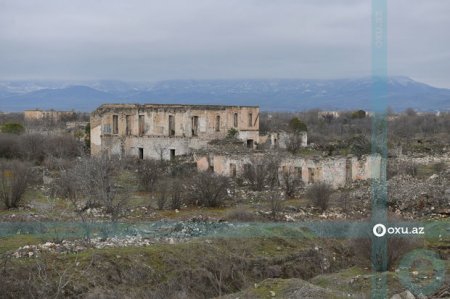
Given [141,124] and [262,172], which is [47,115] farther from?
[262,172]

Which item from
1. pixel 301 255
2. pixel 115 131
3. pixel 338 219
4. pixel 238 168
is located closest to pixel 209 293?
pixel 301 255

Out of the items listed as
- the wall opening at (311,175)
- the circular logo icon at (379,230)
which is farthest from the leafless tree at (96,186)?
the wall opening at (311,175)

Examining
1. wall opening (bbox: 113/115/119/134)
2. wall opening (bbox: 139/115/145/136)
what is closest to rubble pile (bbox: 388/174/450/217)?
wall opening (bbox: 139/115/145/136)

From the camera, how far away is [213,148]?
31.3 metres

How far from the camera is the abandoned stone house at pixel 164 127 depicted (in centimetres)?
3544

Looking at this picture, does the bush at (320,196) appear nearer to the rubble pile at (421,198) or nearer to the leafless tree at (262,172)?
the rubble pile at (421,198)

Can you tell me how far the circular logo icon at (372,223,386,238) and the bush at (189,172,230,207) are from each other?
919cm

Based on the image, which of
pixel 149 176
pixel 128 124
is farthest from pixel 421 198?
pixel 128 124

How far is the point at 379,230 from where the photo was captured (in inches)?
517

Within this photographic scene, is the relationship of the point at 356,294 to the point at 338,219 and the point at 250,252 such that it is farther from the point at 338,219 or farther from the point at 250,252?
the point at 338,219

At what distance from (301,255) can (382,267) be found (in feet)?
9.41

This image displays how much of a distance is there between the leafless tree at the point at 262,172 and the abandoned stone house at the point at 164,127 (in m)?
8.46

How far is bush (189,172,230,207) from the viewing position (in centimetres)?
2175

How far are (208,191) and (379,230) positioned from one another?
9494 mm
